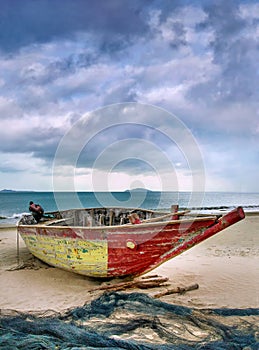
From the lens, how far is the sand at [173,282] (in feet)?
17.5

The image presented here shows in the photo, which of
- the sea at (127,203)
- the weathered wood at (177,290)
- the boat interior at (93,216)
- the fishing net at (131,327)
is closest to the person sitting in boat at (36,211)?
the boat interior at (93,216)

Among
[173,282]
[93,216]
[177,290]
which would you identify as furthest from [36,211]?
[177,290]

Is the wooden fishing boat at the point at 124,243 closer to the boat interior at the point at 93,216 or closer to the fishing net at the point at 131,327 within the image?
the fishing net at the point at 131,327

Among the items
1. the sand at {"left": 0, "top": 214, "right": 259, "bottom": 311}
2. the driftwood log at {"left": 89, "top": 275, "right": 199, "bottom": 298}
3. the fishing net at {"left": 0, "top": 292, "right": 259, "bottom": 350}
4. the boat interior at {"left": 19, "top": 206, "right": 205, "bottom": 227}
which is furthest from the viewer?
the boat interior at {"left": 19, "top": 206, "right": 205, "bottom": 227}

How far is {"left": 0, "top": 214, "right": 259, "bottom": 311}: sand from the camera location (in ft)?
17.5

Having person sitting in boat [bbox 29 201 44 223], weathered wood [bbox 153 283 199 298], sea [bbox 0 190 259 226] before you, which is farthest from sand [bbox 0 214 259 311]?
sea [bbox 0 190 259 226]

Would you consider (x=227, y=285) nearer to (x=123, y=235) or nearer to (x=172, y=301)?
(x=172, y=301)

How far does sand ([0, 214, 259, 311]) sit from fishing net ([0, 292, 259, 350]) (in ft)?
1.61

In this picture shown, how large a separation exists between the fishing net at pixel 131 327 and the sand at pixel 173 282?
491mm

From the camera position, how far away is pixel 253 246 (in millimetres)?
10648

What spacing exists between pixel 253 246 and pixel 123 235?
6.95m

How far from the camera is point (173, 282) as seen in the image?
632 cm

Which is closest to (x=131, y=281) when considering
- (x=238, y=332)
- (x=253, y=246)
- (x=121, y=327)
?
(x=121, y=327)

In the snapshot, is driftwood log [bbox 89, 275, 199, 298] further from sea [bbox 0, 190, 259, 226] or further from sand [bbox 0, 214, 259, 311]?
sea [bbox 0, 190, 259, 226]
